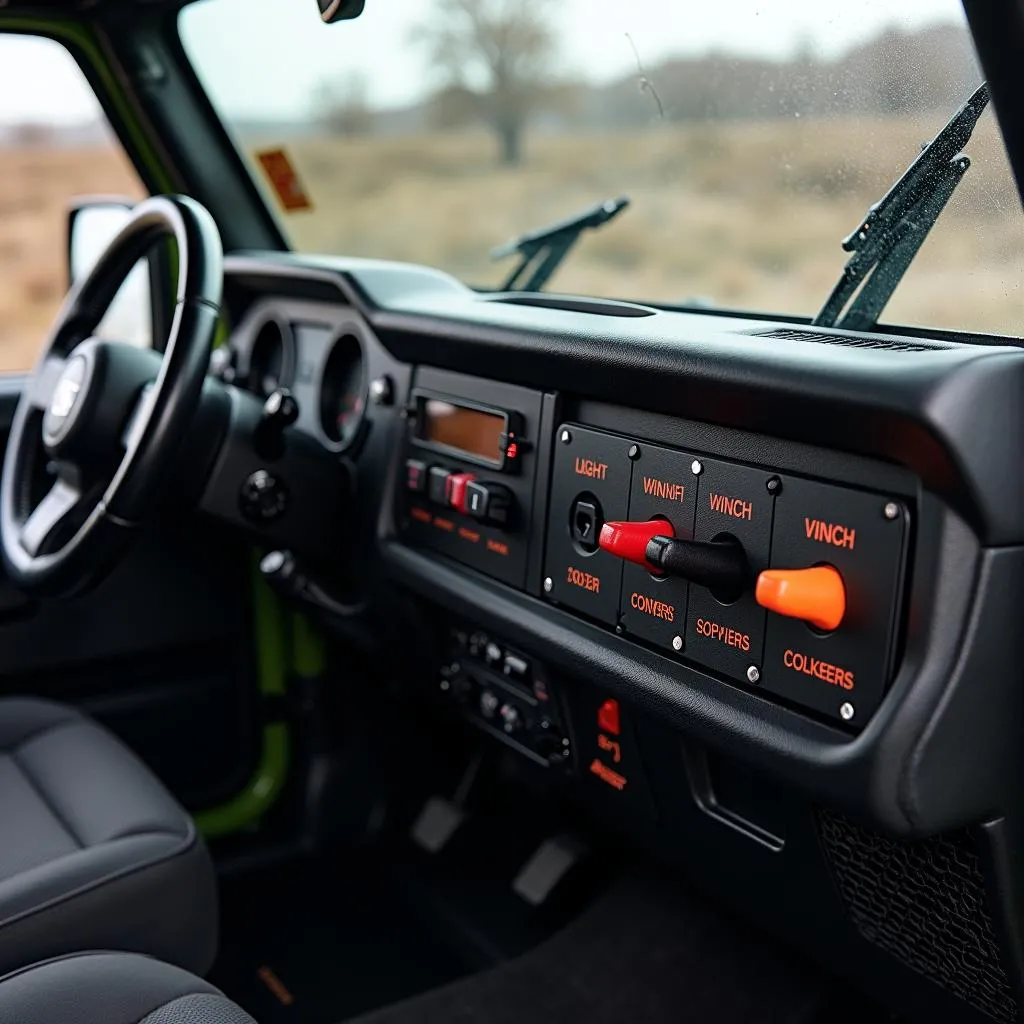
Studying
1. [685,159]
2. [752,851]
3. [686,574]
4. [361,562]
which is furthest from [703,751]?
[685,159]

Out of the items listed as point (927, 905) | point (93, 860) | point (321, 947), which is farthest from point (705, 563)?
point (321, 947)

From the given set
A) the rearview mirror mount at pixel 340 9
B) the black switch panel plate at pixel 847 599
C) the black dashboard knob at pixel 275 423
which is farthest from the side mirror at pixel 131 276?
the black switch panel plate at pixel 847 599

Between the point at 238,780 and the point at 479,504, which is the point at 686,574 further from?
the point at 238,780

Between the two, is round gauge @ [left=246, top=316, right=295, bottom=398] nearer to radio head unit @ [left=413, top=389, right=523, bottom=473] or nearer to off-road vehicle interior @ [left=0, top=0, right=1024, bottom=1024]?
off-road vehicle interior @ [left=0, top=0, right=1024, bottom=1024]

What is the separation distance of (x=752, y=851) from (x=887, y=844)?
0.25 m

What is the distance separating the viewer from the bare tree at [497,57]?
2.57 meters

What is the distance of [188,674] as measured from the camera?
2477mm

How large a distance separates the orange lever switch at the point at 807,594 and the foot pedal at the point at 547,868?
1.25 meters

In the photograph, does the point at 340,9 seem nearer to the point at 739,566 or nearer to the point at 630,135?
the point at 739,566

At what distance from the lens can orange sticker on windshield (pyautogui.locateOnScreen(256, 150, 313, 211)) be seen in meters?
2.63

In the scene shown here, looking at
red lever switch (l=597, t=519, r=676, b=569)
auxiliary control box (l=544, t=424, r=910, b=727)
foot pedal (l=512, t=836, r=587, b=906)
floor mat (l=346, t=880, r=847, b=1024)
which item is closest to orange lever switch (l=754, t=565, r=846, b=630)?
auxiliary control box (l=544, t=424, r=910, b=727)

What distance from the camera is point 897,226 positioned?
4.57ft

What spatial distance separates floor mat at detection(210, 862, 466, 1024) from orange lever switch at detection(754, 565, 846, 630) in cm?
136

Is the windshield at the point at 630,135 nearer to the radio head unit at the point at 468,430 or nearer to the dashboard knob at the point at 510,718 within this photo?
the radio head unit at the point at 468,430
